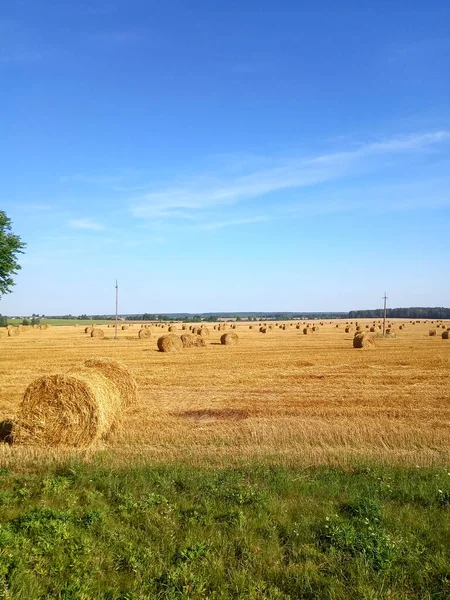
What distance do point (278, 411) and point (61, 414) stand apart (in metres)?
6.24

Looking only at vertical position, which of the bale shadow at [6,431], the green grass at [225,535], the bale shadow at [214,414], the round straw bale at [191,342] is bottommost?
the bale shadow at [214,414]

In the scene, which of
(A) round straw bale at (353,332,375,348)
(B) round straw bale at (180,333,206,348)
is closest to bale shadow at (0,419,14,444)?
(B) round straw bale at (180,333,206,348)

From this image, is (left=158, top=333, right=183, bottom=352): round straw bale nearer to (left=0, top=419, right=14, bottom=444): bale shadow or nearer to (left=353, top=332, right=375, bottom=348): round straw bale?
(left=353, top=332, right=375, bottom=348): round straw bale

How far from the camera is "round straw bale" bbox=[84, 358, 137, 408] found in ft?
49.7

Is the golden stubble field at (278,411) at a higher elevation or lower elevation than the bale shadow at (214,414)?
higher

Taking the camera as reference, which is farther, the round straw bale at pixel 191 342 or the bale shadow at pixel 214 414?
the round straw bale at pixel 191 342

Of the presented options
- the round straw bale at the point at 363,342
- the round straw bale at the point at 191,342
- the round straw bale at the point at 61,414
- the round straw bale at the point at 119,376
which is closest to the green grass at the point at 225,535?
the round straw bale at the point at 61,414

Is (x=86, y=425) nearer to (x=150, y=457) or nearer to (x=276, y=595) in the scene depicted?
(x=150, y=457)

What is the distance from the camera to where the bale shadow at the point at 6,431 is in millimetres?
11425

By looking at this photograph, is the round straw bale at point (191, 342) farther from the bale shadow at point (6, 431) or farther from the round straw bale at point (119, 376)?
the bale shadow at point (6, 431)

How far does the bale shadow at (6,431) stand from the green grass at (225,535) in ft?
10.6

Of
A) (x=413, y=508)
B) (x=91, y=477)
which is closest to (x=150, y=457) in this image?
(x=91, y=477)

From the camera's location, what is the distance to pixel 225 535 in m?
6.18

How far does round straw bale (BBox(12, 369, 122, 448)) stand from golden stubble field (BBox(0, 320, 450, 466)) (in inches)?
19.9
